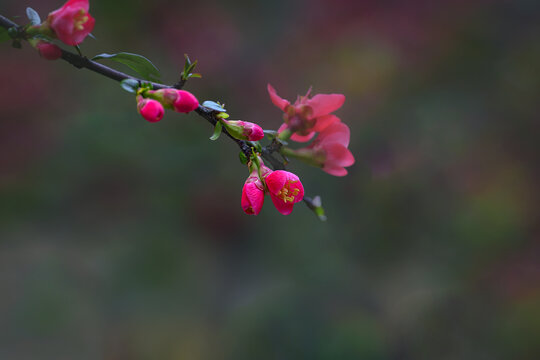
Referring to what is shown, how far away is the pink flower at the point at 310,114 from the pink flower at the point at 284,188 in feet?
0.21

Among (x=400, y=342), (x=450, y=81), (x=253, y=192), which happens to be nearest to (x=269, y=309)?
(x=400, y=342)

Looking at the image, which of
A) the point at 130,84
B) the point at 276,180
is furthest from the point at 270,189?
the point at 130,84

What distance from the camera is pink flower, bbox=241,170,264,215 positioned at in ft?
1.00

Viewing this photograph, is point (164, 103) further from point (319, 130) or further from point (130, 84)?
point (319, 130)

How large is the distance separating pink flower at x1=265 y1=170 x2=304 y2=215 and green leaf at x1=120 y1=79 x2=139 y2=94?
4.1 inches

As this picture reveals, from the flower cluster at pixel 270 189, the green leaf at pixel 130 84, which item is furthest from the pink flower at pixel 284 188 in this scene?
the green leaf at pixel 130 84

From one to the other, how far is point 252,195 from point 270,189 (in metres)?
0.01

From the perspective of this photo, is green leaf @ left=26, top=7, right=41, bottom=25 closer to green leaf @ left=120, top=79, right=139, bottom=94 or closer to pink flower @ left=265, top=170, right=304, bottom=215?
green leaf @ left=120, top=79, right=139, bottom=94

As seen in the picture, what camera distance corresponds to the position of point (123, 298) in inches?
51.7

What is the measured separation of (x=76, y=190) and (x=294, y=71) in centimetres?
73

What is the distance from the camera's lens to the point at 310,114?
363 millimetres

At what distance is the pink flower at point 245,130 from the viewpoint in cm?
29

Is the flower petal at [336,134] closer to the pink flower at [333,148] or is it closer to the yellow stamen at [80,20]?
the pink flower at [333,148]

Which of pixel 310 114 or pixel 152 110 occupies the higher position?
pixel 310 114
